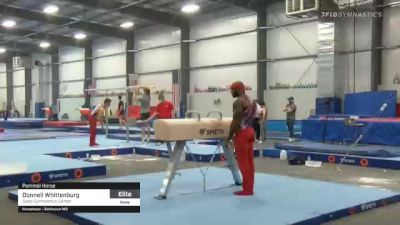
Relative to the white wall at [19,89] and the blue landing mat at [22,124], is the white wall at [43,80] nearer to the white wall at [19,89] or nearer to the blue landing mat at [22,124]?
the white wall at [19,89]

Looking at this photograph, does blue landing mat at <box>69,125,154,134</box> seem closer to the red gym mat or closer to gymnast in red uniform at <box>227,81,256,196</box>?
the red gym mat

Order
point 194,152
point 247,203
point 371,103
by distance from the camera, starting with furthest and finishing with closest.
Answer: point 371,103 → point 194,152 → point 247,203

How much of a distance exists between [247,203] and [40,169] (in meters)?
3.61

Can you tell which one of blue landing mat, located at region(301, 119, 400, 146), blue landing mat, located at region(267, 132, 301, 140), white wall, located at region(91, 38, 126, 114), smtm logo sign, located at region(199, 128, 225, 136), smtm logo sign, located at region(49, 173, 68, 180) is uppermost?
white wall, located at region(91, 38, 126, 114)

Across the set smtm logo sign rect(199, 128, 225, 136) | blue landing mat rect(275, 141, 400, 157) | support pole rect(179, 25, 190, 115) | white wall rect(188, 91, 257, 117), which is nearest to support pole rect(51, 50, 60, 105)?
support pole rect(179, 25, 190, 115)

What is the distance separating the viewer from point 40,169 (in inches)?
277

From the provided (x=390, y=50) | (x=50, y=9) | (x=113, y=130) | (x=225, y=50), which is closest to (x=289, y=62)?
(x=225, y=50)

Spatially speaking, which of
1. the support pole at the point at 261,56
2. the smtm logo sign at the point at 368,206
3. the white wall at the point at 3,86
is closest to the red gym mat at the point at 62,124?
the support pole at the point at 261,56

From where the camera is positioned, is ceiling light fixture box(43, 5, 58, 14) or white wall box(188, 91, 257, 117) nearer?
white wall box(188, 91, 257, 117)

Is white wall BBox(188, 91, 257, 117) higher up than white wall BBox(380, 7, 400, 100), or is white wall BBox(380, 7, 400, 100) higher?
white wall BBox(380, 7, 400, 100)

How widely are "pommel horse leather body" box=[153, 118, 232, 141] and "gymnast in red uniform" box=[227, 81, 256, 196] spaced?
454mm

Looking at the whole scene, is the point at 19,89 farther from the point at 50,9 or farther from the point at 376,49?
the point at 376,49

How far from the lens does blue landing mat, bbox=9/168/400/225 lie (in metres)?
4.41

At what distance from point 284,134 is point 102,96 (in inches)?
557
